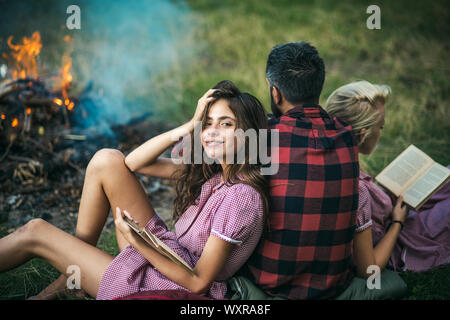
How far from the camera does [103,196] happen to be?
238cm

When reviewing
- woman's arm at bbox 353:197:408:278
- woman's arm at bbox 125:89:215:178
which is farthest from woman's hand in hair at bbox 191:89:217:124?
woman's arm at bbox 353:197:408:278

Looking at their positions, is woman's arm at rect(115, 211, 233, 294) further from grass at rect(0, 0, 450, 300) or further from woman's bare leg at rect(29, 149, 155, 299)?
grass at rect(0, 0, 450, 300)

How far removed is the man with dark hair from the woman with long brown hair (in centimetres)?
11

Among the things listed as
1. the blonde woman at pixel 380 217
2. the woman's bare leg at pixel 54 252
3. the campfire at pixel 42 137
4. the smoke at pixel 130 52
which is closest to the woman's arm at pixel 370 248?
the blonde woman at pixel 380 217

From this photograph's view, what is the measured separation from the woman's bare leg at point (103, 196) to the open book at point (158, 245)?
0.47 m

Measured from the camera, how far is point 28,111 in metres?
4.12

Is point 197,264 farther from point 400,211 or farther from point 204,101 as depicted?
point 400,211

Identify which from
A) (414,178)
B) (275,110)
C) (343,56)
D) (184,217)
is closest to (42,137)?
(184,217)

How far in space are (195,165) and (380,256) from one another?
3.79 feet

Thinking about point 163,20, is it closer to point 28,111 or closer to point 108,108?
point 108,108

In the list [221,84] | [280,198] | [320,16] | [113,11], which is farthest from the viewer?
[113,11]

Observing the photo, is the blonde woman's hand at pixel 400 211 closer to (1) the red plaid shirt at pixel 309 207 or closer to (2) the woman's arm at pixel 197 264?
(1) the red plaid shirt at pixel 309 207

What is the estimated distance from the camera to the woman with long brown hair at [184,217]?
76.3 inches
